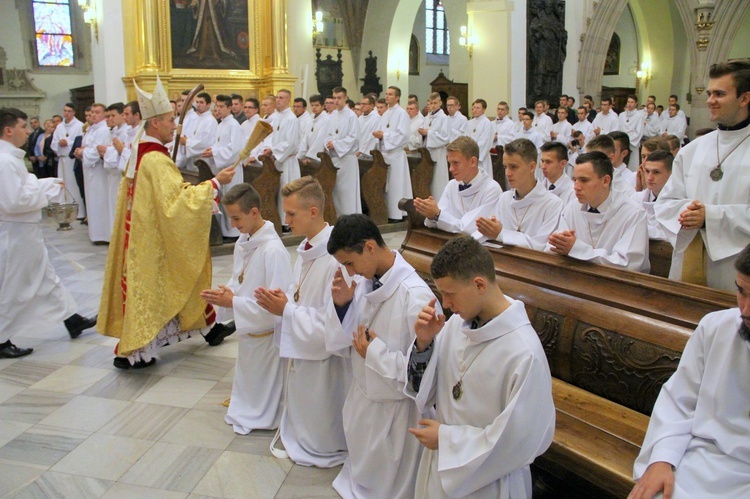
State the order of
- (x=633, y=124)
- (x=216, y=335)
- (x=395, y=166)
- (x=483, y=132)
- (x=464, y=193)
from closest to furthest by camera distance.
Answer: (x=464, y=193) < (x=216, y=335) < (x=395, y=166) < (x=483, y=132) < (x=633, y=124)

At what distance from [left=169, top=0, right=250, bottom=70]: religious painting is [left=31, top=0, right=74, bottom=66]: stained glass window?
7.09 meters

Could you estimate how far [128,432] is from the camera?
372cm

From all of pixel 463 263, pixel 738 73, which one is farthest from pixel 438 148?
pixel 463 263

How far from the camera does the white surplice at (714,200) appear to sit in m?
3.07

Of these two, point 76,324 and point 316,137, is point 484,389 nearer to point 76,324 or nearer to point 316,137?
point 76,324

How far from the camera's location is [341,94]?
10.0 m

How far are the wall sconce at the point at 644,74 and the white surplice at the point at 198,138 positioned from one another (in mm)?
16459

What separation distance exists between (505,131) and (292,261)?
6.98 metres

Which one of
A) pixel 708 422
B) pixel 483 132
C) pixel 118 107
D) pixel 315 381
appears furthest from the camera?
pixel 483 132

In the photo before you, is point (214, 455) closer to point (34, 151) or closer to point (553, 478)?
point (553, 478)

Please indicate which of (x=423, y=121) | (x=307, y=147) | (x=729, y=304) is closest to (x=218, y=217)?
(x=307, y=147)

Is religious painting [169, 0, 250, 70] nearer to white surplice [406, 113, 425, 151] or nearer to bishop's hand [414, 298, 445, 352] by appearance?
white surplice [406, 113, 425, 151]

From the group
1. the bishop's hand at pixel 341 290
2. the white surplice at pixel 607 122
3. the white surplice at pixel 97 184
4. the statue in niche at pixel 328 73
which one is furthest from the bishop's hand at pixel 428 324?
the statue in niche at pixel 328 73

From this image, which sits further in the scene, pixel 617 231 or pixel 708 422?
pixel 617 231
